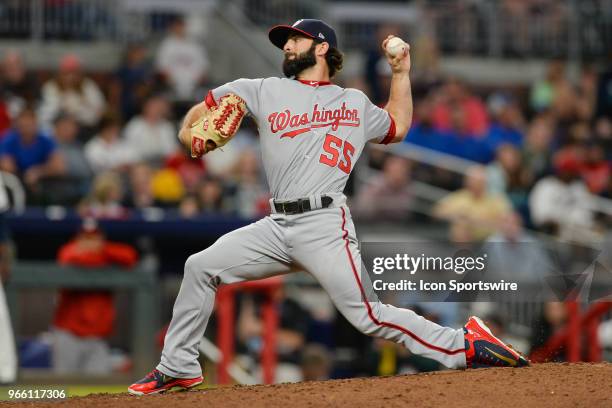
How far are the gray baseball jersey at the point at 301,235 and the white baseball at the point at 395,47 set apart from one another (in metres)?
0.30

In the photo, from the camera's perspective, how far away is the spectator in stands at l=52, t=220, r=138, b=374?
10.2 meters

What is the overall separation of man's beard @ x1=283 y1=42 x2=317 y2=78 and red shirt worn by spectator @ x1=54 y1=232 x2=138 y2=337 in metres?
4.61

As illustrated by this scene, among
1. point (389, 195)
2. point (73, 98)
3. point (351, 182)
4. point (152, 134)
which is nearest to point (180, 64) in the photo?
point (73, 98)

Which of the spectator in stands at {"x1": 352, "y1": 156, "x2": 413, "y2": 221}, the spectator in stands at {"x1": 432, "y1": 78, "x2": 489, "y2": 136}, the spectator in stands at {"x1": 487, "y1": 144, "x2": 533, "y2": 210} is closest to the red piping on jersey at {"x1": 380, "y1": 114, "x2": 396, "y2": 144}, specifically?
the spectator in stands at {"x1": 352, "y1": 156, "x2": 413, "y2": 221}

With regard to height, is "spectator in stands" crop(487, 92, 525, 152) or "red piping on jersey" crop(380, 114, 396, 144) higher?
"red piping on jersey" crop(380, 114, 396, 144)

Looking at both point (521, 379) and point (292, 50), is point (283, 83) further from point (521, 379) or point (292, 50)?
point (521, 379)

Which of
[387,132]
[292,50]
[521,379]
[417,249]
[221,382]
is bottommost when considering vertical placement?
[221,382]

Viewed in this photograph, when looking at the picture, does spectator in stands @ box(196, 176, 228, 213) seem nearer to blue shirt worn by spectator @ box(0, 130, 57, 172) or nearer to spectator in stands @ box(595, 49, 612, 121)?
blue shirt worn by spectator @ box(0, 130, 57, 172)

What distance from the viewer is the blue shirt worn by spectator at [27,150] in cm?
1202

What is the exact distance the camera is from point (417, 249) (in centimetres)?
720

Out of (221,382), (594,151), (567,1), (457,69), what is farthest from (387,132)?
→ (567,1)

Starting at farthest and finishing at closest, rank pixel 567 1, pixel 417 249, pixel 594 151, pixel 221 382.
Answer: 1. pixel 567 1
2. pixel 594 151
3. pixel 221 382
4. pixel 417 249

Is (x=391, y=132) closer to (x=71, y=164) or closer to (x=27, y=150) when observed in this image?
(x=71, y=164)

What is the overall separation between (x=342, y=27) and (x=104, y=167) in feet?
24.9
